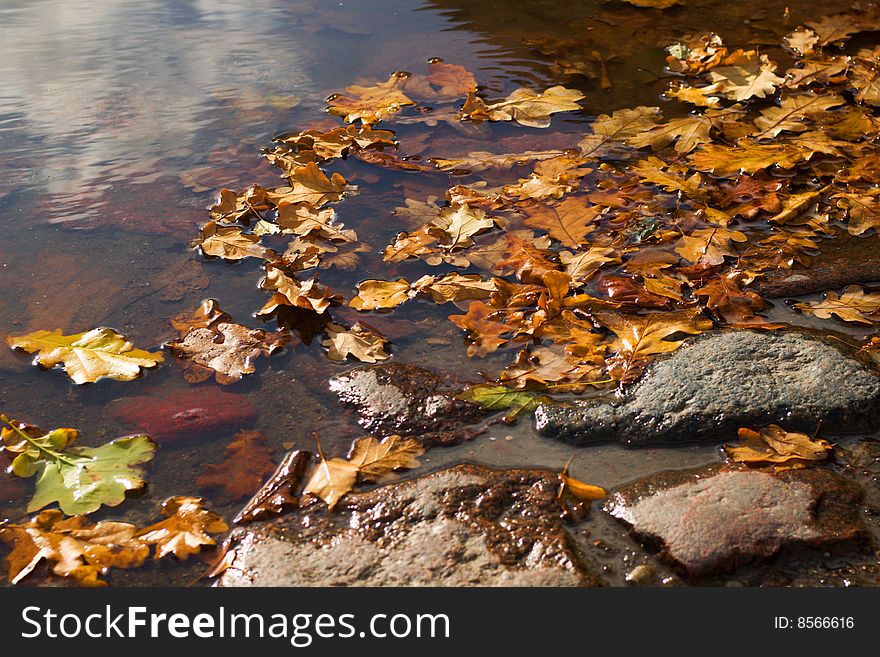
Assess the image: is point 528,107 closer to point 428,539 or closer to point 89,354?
point 89,354

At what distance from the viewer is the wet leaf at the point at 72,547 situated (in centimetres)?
174

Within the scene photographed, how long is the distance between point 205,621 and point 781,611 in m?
1.15

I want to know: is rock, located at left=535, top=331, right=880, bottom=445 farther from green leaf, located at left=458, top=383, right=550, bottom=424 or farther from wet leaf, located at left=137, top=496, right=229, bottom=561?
wet leaf, located at left=137, top=496, right=229, bottom=561

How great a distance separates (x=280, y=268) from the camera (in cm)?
269

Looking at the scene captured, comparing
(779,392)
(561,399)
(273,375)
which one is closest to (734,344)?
(779,392)

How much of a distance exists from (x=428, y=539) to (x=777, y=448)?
34.7 inches

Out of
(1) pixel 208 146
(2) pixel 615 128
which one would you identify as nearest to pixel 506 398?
A: (2) pixel 615 128

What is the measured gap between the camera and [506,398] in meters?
2.14

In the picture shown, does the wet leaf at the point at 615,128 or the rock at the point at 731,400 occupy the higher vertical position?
the wet leaf at the point at 615,128

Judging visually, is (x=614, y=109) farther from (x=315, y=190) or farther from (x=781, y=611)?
(x=781, y=611)

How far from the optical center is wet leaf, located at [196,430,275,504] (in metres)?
1.95

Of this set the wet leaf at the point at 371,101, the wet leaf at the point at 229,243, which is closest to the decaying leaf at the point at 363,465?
the wet leaf at the point at 229,243

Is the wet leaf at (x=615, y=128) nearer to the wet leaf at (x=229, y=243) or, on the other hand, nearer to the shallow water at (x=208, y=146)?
the shallow water at (x=208, y=146)

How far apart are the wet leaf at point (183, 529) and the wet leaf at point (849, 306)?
181cm
